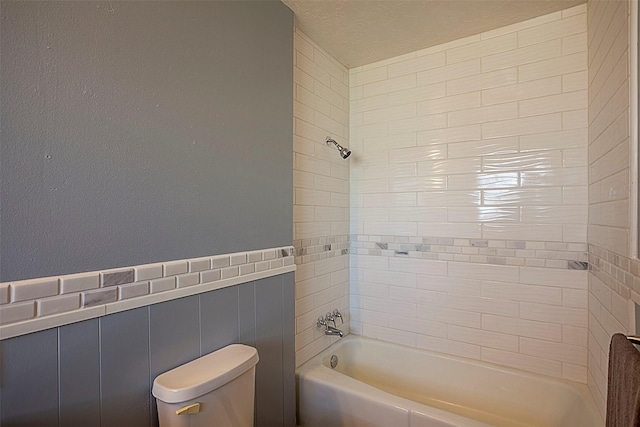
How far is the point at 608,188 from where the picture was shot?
124cm

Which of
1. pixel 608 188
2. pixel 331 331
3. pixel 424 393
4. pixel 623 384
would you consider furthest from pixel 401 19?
pixel 424 393

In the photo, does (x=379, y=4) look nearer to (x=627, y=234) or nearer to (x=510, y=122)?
(x=510, y=122)

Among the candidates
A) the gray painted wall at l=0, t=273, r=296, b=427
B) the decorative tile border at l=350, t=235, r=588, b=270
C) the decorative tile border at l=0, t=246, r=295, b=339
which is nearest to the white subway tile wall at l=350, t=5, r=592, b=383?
the decorative tile border at l=350, t=235, r=588, b=270

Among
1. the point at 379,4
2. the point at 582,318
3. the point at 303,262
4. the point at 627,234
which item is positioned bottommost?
the point at 582,318

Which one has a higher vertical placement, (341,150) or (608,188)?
(341,150)

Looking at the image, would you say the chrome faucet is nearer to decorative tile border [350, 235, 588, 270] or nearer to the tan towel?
decorative tile border [350, 235, 588, 270]

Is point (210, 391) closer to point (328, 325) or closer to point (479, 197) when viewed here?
point (328, 325)

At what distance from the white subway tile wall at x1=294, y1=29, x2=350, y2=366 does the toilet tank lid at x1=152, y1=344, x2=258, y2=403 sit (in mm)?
649

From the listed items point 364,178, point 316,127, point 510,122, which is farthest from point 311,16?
point 510,122

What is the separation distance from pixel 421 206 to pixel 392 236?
29cm

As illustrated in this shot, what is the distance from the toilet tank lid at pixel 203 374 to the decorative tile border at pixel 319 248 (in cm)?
68

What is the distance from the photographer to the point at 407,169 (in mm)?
2105

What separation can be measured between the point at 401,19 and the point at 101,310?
192 cm

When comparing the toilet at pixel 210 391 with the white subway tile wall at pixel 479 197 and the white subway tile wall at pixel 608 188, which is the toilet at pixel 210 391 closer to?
the white subway tile wall at pixel 479 197
